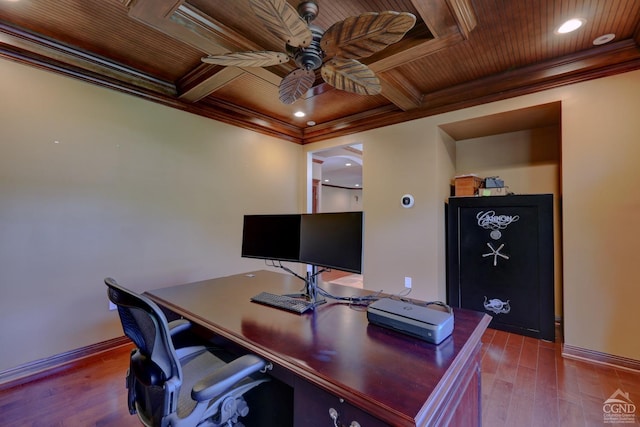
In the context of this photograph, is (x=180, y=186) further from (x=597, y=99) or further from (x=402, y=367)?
(x=597, y=99)

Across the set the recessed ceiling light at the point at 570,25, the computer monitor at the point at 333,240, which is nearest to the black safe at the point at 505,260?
the recessed ceiling light at the point at 570,25

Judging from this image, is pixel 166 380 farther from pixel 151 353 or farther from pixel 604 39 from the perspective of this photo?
pixel 604 39

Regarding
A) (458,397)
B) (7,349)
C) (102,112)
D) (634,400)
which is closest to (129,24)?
(102,112)

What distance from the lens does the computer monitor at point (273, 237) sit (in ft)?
5.97

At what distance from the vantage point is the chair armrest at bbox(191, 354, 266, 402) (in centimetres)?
96

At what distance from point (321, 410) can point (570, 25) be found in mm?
2848

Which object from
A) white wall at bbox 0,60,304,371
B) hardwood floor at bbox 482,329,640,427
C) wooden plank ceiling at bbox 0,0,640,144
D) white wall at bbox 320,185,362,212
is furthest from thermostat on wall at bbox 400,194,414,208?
white wall at bbox 320,185,362,212

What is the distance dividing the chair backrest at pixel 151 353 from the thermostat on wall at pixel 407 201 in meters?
2.91

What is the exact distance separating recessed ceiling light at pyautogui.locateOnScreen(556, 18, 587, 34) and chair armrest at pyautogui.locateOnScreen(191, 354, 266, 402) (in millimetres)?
2863

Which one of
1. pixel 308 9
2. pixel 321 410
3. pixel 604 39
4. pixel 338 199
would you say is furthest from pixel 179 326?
pixel 338 199

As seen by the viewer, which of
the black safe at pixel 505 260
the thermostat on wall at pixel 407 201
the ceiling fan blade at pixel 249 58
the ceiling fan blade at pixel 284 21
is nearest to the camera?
the ceiling fan blade at pixel 284 21

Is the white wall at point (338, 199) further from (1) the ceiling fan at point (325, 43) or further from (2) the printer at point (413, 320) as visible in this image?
(2) the printer at point (413, 320)

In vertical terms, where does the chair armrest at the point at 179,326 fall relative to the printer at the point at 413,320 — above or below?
→ below

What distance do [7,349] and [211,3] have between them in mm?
2888
